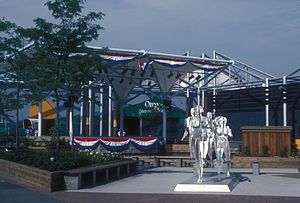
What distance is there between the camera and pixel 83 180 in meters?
18.3

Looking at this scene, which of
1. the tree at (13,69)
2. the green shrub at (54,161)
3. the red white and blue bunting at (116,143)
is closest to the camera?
the green shrub at (54,161)

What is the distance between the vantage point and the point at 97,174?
1994cm

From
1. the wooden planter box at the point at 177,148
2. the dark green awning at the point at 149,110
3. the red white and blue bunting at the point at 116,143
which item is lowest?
the wooden planter box at the point at 177,148

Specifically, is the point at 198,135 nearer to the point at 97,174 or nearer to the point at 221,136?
the point at 221,136

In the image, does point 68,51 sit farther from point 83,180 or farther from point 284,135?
point 284,135

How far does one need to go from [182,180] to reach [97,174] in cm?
321

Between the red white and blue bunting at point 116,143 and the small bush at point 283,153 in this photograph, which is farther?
the red white and blue bunting at point 116,143

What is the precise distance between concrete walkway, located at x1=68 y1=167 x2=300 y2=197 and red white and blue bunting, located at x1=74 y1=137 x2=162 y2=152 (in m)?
11.3

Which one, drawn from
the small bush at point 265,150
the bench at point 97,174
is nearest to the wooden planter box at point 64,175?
the bench at point 97,174

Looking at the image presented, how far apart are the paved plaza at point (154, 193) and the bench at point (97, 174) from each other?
0.45m

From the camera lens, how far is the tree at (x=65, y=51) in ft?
66.7

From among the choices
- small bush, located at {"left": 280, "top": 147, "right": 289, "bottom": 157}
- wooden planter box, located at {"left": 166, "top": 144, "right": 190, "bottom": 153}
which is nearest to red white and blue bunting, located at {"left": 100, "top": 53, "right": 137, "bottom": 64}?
wooden planter box, located at {"left": 166, "top": 144, "right": 190, "bottom": 153}

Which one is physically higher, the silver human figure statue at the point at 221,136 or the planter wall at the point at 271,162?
the silver human figure statue at the point at 221,136

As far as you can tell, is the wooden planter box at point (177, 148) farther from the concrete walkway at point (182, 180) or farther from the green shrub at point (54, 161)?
the green shrub at point (54, 161)
